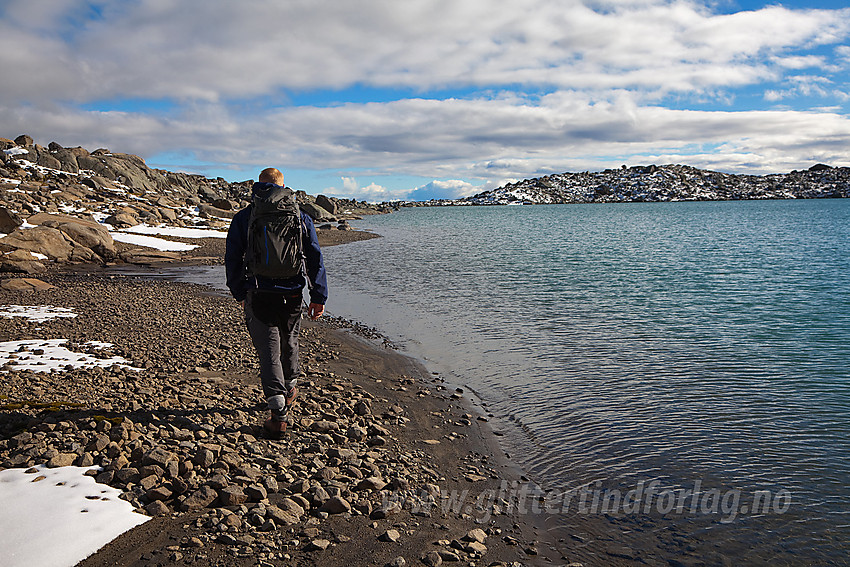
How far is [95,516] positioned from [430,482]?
3.82 metres

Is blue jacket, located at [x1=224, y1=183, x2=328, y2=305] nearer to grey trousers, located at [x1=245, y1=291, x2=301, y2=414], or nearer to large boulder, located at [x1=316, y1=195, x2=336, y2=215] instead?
grey trousers, located at [x1=245, y1=291, x2=301, y2=414]

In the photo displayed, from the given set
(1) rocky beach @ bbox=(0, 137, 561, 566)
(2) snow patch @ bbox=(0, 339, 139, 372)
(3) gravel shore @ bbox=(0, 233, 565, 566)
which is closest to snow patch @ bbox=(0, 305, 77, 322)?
(1) rocky beach @ bbox=(0, 137, 561, 566)

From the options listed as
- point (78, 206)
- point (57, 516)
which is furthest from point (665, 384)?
point (78, 206)

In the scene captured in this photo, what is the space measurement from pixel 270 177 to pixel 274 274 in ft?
4.18

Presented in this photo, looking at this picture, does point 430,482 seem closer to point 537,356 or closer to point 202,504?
point 202,504

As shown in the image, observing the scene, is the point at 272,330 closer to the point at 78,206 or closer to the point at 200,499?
the point at 200,499

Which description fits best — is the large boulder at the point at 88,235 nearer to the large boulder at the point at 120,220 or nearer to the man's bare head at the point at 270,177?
the large boulder at the point at 120,220

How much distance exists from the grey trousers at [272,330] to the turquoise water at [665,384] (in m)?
3.84

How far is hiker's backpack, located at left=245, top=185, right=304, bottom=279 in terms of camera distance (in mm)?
6879

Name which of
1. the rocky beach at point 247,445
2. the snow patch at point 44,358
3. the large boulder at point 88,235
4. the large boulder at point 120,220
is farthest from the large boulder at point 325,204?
the snow patch at point 44,358

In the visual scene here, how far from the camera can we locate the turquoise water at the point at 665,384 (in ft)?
22.8

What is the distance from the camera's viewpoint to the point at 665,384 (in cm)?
1239

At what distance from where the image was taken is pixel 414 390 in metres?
11.5

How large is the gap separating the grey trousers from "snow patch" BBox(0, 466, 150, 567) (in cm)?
220
